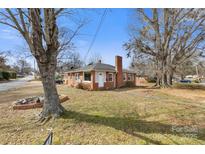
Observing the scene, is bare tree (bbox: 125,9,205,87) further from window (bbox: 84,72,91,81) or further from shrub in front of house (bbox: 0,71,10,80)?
shrub in front of house (bbox: 0,71,10,80)

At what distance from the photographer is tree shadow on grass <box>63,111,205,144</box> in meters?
3.95

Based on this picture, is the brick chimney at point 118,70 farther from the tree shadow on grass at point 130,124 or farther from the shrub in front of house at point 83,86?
the tree shadow on grass at point 130,124

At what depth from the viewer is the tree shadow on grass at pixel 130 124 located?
395 centimetres

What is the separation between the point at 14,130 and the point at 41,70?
1918mm

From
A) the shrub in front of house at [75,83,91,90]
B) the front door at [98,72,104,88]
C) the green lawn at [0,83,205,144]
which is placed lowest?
the green lawn at [0,83,205,144]

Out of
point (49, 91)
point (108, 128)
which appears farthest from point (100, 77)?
point (108, 128)

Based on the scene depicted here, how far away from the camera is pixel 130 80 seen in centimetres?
2014

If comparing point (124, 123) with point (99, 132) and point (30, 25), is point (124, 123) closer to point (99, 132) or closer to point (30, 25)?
point (99, 132)

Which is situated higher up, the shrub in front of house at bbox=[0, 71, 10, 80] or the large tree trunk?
the shrub in front of house at bbox=[0, 71, 10, 80]

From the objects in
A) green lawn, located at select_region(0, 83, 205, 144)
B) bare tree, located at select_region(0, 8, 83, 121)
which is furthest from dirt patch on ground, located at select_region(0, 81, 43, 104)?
bare tree, located at select_region(0, 8, 83, 121)

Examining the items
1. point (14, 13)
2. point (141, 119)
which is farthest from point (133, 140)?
point (14, 13)

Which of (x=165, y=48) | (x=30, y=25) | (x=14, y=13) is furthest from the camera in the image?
(x=165, y=48)

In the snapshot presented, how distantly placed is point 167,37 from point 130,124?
44.6 ft

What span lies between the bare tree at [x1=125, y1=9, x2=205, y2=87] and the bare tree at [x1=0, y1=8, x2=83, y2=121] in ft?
38.3
